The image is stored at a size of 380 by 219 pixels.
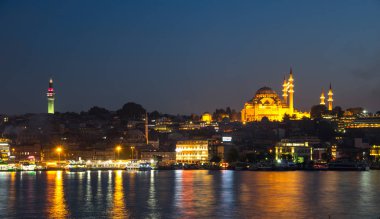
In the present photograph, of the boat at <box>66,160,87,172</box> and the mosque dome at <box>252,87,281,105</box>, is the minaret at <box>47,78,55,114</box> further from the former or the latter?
the boat at <box>66,160,87,172</box>

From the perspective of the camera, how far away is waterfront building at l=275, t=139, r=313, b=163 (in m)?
80.1

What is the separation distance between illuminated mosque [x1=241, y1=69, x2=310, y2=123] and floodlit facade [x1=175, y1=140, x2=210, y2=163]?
26.6m

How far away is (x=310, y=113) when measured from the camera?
10694cm

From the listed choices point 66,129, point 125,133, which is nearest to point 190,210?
point 125,133

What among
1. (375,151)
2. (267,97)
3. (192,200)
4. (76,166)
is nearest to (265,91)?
(267,97)

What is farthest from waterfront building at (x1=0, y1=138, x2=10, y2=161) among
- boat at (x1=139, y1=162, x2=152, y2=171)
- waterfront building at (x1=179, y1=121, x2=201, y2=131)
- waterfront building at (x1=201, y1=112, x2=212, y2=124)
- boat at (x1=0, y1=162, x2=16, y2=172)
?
waterfront building at (x1=201, y1=112, x2=212, y2=124)

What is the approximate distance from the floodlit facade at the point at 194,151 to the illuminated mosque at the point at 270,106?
87.3 feet

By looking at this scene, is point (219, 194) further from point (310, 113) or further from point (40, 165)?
point (310, 113)

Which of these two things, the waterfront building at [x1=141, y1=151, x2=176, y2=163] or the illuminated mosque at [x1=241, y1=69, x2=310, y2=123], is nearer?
the waterfront building at [x1=141, y1=151, x2=176, y2=163]

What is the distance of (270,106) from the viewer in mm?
106125

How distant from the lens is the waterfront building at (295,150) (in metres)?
80.1

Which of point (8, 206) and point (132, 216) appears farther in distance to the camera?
point (8, 206)

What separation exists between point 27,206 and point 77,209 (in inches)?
90.7

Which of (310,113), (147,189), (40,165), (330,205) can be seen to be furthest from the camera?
(310,113)
